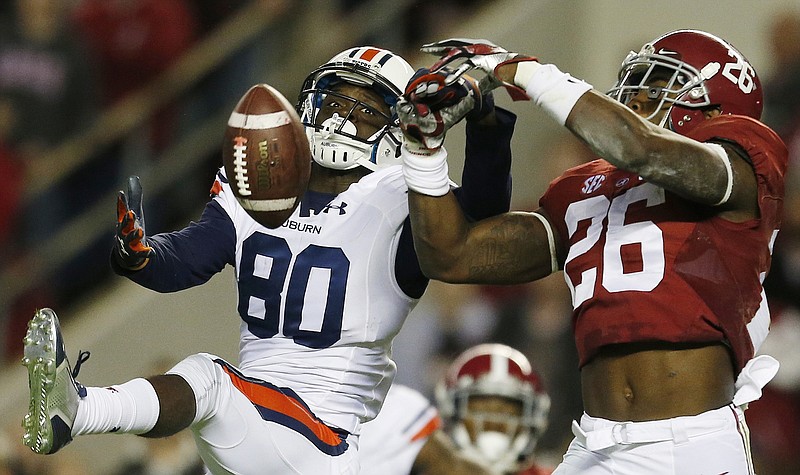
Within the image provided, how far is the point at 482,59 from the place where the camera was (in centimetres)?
340

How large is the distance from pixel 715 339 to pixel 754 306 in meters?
0.19

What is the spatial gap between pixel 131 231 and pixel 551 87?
1.10 m

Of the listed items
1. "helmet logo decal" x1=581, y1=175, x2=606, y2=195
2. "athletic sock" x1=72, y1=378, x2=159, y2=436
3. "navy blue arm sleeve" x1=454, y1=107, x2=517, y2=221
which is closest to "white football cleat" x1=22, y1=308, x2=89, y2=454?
"athletic sock" x1=72, y1=378, x2=159, y2=436

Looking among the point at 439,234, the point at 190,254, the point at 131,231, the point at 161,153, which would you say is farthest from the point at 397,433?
the point at 161,153

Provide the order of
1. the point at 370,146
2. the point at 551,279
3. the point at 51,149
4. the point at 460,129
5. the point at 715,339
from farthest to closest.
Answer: the point at 460,129, the point at 51,149, the point at 551,279, the point at 370,146, the point at 715,339

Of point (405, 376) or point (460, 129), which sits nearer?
point (405, 376)

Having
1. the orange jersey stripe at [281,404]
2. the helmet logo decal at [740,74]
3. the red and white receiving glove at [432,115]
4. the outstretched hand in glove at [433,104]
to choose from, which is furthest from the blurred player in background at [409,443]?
the helmet logo decal at [740,74]

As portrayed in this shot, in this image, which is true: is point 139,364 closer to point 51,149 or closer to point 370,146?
point 51,149

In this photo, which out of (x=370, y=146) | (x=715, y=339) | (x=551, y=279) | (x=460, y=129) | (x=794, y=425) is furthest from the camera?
(x=460, y=129)

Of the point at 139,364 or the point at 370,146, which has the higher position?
the point at 370,146

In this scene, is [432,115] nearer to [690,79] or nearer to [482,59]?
[482,59]

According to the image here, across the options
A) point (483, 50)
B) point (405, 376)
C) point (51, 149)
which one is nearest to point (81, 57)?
point (51, 149)

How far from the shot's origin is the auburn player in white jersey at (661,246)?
10.9 ft

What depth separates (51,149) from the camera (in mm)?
7195
